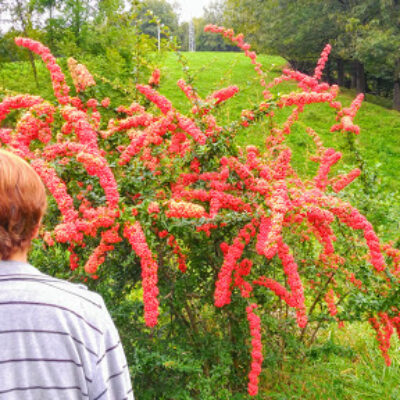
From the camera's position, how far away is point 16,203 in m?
1.12

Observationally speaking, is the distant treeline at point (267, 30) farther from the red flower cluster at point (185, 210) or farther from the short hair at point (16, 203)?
the short hair at point (16, 203)

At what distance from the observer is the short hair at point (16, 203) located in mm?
1110

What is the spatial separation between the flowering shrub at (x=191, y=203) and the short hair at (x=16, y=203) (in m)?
0.82

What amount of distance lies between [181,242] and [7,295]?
1.90 m

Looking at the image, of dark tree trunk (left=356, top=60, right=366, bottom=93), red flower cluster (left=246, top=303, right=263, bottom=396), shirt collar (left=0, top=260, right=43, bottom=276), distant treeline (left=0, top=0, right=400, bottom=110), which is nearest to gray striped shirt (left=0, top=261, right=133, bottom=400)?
shirt collar (left=0, top=260, right=43, bottom=276)

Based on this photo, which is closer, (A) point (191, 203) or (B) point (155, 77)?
(A) point (191, 203)

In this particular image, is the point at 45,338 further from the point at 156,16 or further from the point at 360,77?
the point at 360,77

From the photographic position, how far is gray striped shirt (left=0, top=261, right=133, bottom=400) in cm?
111

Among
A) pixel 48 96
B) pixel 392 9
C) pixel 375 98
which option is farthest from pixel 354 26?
pixel 48 96

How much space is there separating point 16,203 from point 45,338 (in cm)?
39

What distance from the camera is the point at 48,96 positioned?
7.00 meters

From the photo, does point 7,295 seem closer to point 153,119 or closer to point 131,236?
point 131,236

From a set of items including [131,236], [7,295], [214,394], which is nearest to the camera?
[7,295]

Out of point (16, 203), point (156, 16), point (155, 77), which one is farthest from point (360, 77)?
point (16, 203)
